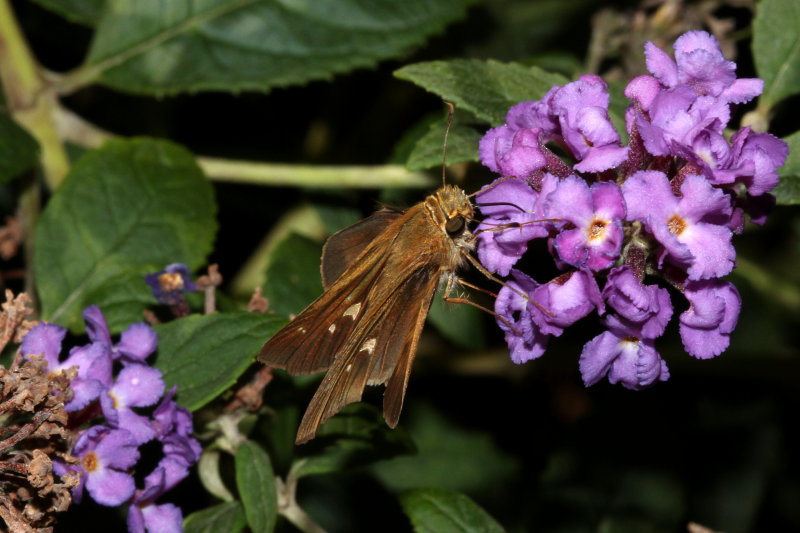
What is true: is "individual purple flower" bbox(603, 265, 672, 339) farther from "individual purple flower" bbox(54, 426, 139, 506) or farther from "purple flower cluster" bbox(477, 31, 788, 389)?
"individual purple flower" bbox(54, 426, 139, 506)

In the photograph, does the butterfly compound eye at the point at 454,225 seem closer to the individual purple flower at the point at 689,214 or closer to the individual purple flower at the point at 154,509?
the individual purple flower at the point at 689,214

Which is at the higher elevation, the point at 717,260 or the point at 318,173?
the point at 717,260

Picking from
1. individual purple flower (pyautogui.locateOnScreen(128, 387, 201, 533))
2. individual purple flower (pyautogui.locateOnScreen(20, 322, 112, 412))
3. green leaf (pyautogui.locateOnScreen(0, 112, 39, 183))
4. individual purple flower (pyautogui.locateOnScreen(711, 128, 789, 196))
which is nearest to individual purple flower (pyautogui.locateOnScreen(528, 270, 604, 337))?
individual purple flower (pyautogui.locateOnScreen(711, 128, 789, 196))

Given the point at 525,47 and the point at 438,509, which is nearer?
the point at 438,509

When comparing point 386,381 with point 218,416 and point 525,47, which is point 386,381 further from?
point 525,47

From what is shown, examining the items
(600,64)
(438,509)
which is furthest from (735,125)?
(438,509)

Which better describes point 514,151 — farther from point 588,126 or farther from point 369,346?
point 369,346

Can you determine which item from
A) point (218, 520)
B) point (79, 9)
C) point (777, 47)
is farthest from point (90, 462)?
point (777, 47)
